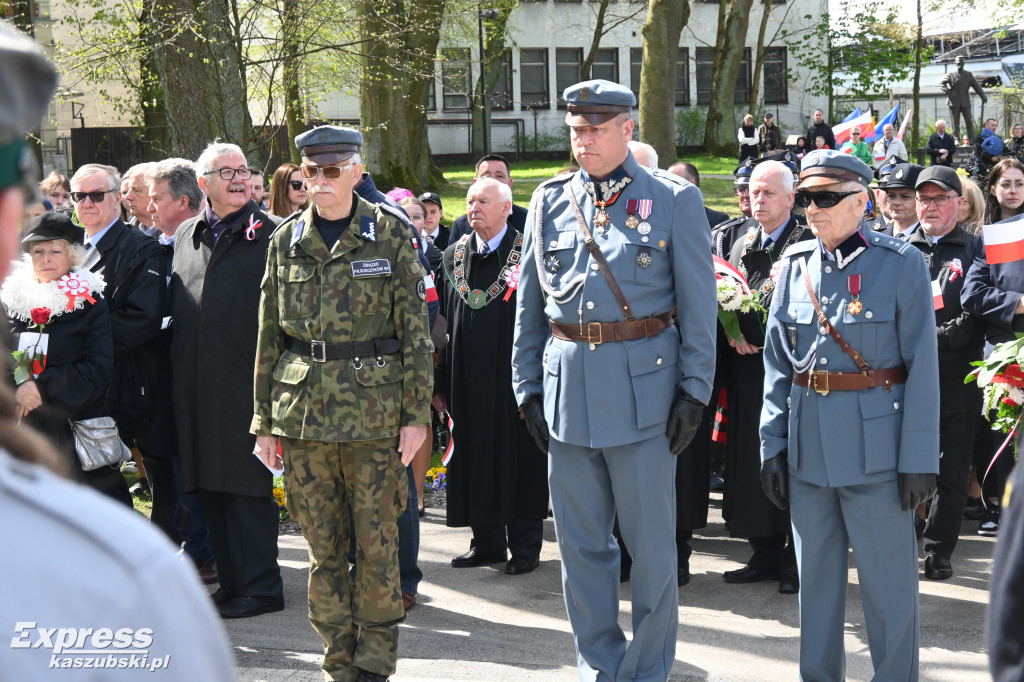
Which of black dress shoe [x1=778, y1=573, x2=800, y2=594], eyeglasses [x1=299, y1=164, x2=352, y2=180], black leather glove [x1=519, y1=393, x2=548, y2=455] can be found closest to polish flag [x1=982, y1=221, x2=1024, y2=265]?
black dress shoe [x1=778, y1=573, x2=800, y2=594]

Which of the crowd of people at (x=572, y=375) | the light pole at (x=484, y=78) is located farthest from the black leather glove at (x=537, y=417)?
the light pole at (x=484, y=78)

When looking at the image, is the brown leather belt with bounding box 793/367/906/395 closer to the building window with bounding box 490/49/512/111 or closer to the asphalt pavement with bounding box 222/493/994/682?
the asphalt pavement with bounding box 222/493/994/682

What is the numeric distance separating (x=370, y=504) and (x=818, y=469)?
5.90 feet

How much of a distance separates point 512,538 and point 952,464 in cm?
→ 253

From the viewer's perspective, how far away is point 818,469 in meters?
4.48

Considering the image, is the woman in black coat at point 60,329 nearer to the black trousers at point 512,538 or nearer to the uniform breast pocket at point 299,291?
the uniform breast pocket at point 299,291

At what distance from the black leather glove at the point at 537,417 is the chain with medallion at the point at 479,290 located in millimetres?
1901

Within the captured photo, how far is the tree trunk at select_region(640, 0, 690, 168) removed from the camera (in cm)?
1877

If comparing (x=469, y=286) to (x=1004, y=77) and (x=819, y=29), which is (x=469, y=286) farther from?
(x=1004, y=77)

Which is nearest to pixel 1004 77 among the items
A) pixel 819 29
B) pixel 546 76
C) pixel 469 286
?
pixel 819 29

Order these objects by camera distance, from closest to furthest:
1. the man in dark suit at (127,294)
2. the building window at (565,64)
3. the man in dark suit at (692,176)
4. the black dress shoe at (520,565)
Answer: the man in dark suit at (127,294) → the black dress shoe at (520,565) → the man in dark suit at (692,176) → the building window at (565,64)

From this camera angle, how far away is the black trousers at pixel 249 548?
603 cm

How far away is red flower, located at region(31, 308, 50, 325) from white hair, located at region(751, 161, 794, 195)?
377 cm

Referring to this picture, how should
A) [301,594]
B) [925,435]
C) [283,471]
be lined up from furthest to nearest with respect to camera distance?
[301,594] < [283,471] < [925,435]
